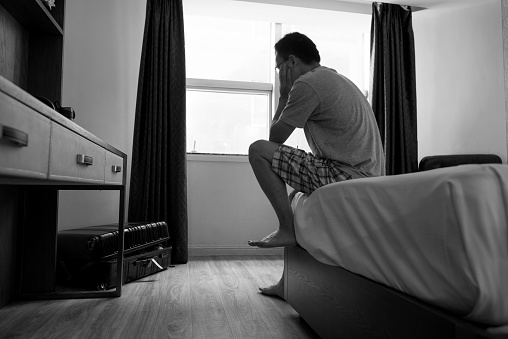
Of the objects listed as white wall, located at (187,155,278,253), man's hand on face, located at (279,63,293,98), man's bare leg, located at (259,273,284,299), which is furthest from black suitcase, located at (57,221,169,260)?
man's hand on face, located at (279,63,293,98)

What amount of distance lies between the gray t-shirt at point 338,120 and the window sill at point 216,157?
1682mm

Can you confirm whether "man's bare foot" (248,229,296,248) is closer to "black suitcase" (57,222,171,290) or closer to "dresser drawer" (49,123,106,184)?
"dresser drawer" (49,123,106,184)

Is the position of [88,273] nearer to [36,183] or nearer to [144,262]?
[144,262]

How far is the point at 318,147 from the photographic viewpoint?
1751 mm

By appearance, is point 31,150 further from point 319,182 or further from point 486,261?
point 319,182

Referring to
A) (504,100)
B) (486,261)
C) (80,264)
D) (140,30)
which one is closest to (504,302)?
(486,261)

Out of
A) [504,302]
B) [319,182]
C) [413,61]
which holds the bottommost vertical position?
[504,302]

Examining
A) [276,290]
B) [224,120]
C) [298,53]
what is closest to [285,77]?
[298,53]

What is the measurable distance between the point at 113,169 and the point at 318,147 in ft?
3.11

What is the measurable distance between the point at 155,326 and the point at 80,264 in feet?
2.50

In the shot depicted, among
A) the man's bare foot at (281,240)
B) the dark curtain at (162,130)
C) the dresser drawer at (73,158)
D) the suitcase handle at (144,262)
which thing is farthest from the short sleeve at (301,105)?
the dark curtain at (162,130)

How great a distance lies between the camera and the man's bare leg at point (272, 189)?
1646mm

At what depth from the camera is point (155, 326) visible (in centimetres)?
146

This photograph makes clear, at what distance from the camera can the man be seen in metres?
1.63
